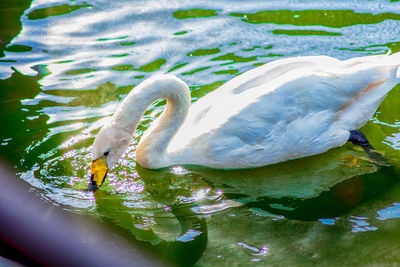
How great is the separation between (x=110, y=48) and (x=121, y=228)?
3.95 meters

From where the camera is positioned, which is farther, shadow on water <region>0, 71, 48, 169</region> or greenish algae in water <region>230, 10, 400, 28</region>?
greenish algae in water <region>230, 10, 400, 28</region>

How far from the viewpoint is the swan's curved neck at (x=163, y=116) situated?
16.4 feet

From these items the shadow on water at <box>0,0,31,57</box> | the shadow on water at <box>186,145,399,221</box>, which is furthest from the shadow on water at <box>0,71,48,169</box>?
the shadow on water at <box>186,145,399,221</box>

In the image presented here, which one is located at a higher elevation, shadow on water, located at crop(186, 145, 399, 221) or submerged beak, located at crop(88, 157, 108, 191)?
submerged beak, located at crop(88, 157, 108, 191)

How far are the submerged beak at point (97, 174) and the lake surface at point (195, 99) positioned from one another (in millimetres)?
229

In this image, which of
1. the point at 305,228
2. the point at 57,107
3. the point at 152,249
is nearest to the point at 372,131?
the point at 305,228

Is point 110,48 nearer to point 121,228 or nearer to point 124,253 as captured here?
point 121,228

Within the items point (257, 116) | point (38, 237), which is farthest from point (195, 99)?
point (38, 237)

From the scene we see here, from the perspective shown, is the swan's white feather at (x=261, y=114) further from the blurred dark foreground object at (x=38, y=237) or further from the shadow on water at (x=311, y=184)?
the blurred dark foreground object at (x=38, y=237)

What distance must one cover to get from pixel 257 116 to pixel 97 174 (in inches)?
62.7

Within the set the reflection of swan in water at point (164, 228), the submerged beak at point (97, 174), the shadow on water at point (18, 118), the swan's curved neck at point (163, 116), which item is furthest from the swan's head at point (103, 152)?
the shadow on water at point (18, 118)

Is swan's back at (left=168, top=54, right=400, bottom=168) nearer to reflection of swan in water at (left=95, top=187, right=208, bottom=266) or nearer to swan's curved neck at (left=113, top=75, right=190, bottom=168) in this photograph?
swan's curved neck at (left=113, top=75, right=190, bottom=168)

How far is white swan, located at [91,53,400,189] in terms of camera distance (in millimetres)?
4973

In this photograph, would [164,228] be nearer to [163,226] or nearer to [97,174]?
[163,226]
